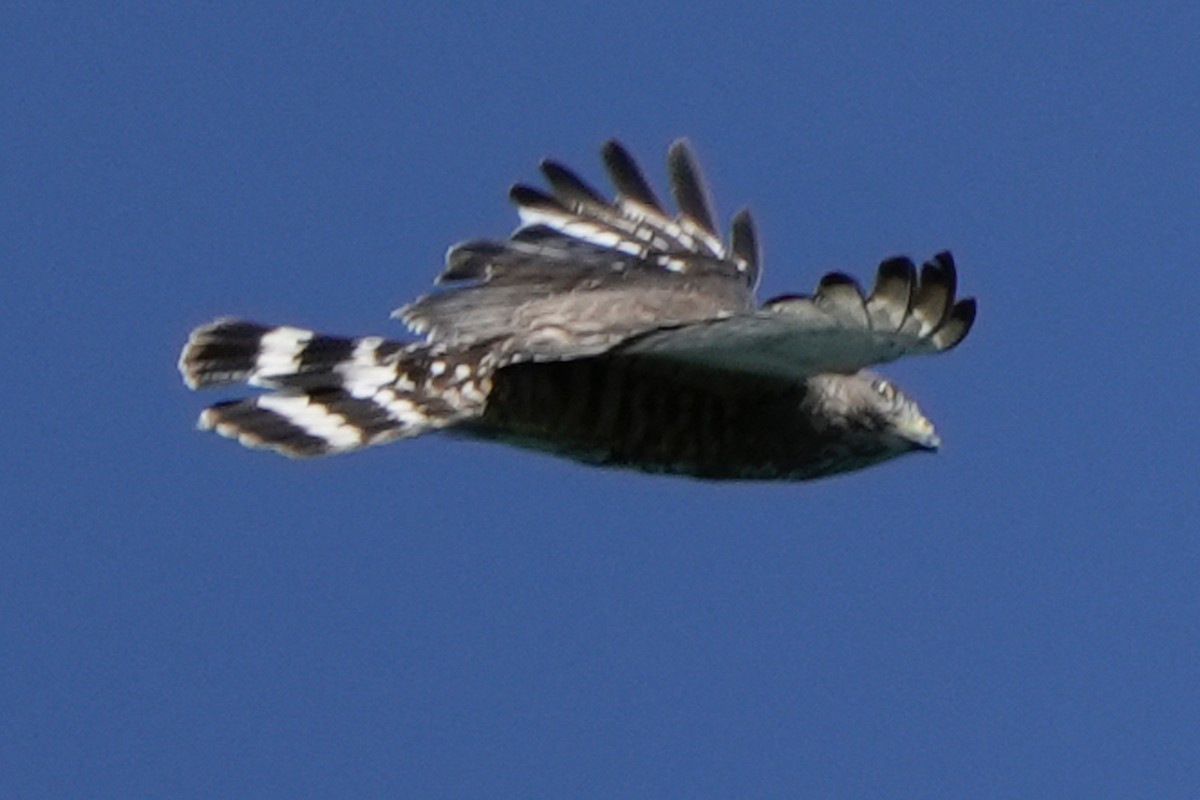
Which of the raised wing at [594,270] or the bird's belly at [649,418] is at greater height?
the raised wing at [594,270]

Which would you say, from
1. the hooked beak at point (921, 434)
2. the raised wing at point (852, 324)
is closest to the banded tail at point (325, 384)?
the raised wing at point (852, 324)

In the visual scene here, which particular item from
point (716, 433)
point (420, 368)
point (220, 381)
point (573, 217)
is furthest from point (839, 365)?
point (573, 217)

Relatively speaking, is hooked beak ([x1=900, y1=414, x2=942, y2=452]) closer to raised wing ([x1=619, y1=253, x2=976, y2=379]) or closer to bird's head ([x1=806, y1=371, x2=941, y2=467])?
bird's head ([x1=806, y1=371, x2=941, y2=467])

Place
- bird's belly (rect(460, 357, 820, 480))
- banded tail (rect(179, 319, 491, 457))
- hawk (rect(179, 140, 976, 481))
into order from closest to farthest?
hawk (rect(179, 140, 976, 481)), banded tail (rect(179, 319, 491, 457)), bird's belly (rect(460, 357, 820, 480))

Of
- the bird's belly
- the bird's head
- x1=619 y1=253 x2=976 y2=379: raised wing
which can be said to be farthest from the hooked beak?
x1=619 y1=253 x2=976 y2=379: raised wing

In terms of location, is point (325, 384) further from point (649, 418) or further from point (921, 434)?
point (921, 434)

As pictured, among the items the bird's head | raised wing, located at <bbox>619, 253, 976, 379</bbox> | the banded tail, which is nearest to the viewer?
raised wing, located at <bbox>619, 253, 976, 379</bbox>

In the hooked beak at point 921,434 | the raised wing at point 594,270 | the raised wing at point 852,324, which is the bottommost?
the hooked beak at point 921,434

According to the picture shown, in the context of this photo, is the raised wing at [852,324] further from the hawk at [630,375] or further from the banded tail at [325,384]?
the banded tail at [325,384]

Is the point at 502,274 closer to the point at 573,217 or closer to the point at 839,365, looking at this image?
the point at 573,217
